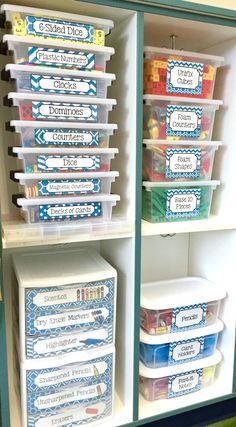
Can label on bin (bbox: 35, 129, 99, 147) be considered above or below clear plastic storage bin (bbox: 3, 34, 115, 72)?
below

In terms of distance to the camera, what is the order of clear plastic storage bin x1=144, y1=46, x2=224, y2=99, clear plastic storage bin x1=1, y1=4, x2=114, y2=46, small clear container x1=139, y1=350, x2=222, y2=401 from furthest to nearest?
small clear container x1=139, y1=350, x2=222, y2=401
clear plastic storage bin x1=144, y1=46, x2=224, y2=99
clear plastic storage bin x1=1, y1=4, x2=114, y2=46

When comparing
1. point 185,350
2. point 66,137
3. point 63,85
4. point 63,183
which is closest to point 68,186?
point 63,183

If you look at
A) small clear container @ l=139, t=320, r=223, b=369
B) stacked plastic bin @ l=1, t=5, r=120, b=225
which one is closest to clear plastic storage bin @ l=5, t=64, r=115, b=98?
stacked plastic bin @ l=1, t=5, r=120, b=225

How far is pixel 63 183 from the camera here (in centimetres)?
90

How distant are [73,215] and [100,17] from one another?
1.72 feet

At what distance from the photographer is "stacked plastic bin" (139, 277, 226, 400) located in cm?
109

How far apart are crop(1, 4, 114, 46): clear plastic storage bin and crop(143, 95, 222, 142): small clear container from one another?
21 cm

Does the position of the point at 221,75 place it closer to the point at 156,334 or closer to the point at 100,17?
the point at 100,17

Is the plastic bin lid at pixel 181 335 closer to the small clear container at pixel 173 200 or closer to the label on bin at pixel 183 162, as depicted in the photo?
the small clear container at pixel 173 200

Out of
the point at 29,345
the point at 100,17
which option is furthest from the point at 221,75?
the point at 29,345

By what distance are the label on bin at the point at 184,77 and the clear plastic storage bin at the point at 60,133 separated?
0.76 feet

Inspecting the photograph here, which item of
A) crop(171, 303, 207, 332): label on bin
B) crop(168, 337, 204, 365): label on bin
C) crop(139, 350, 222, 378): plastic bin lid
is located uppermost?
crop(171, 303, 207, 332): label on bin

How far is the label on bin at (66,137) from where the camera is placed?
2.84ft

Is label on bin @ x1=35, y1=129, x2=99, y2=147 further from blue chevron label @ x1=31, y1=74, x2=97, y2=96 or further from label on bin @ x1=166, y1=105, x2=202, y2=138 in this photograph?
label on bin @ x1=166, y1=105, x2=202, y2=138
